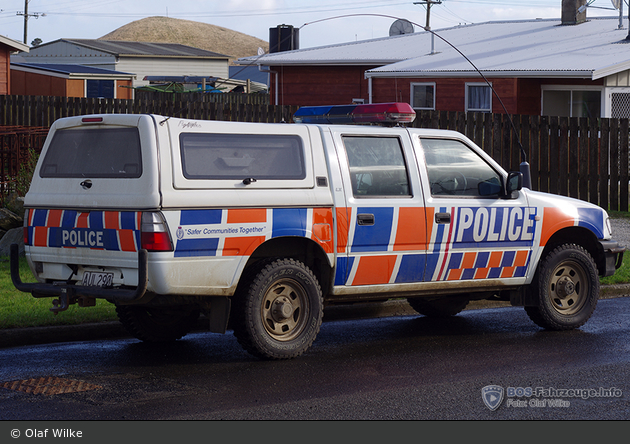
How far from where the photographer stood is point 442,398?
5.87 meters

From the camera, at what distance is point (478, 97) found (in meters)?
24.7

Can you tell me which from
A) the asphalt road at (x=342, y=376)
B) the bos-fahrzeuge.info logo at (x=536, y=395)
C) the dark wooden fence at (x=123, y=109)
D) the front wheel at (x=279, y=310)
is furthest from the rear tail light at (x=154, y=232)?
the dark wooden fence at (x=123, y=109)

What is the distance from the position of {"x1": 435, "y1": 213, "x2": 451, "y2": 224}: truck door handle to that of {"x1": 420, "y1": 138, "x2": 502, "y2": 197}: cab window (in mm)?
183

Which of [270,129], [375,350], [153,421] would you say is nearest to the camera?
[153,421]

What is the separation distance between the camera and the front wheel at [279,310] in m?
6.69

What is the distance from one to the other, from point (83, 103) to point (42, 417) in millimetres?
16158

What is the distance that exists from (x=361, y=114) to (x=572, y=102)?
1639cm

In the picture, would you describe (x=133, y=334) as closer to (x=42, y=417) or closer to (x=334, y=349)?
(x=334, y=349)

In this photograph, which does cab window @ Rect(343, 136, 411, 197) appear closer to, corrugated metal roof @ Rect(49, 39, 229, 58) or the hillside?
corrugated metal roof @ Rect(49, 39, 229, 58)

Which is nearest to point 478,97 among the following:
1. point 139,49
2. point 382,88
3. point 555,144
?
point 382,88

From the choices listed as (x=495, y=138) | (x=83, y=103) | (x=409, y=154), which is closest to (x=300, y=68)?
(x=83, y=103)

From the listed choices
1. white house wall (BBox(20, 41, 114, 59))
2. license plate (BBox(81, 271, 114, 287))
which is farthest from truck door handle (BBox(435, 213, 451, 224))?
white house wall (BBox(20, 41, 114, 59))

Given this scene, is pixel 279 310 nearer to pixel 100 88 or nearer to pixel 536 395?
pixel 536 395

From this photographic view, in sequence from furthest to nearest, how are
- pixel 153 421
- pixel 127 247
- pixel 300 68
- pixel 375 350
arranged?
pixel 300 68 → pixel 375 350 → pixel 127 247 → pixel 153 421
